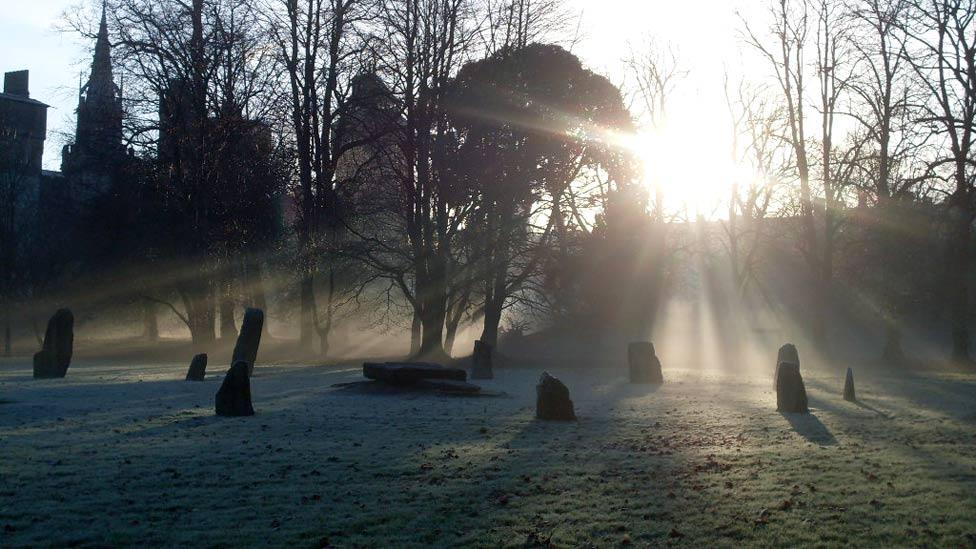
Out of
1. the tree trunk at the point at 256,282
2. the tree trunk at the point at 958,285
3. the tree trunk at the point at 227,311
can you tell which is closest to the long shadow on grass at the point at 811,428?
the tree trunk at the point at 958,285

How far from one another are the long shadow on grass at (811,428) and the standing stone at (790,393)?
320 mm

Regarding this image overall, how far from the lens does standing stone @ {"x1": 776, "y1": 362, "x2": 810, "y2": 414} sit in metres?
15.9

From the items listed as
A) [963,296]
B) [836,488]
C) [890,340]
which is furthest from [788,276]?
[836,488]

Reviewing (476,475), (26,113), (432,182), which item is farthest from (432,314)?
(26,113)

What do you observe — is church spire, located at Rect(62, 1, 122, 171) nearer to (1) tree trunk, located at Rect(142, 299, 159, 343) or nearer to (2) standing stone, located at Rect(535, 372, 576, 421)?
(1) tree trunk, located at Rect(142, 299, 159, 343)

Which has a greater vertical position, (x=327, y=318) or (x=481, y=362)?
(x=327, y=318)

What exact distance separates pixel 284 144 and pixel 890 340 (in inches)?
973

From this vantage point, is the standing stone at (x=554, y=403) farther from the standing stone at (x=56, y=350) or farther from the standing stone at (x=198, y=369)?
the standing stone at (x=56, y=350)

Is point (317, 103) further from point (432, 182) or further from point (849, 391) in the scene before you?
point (849, 391)

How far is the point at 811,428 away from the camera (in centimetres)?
1367

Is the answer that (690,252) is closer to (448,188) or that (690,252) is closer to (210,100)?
(448,188)

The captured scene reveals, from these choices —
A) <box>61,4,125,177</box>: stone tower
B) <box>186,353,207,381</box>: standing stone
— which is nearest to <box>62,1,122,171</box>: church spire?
<box>61,4,125,177</box>: stone tower

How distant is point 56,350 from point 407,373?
33.5ft

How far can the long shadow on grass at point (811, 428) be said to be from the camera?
12.4 metres
